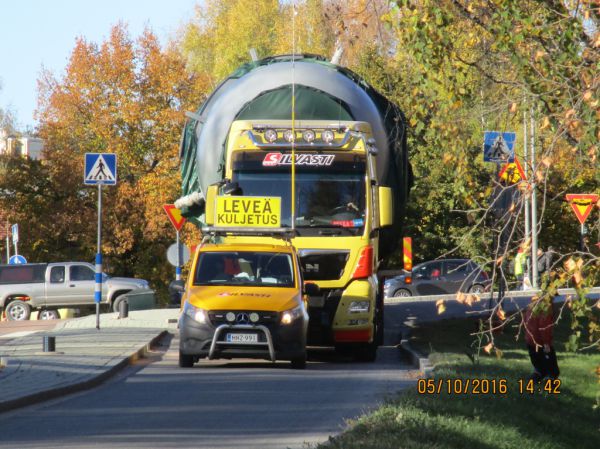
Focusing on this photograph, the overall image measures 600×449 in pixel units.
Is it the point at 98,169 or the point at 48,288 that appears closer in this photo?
the point at 98,169

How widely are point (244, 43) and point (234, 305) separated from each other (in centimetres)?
5001

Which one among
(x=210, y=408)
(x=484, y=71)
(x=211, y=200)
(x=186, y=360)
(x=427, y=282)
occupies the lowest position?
(x=210, y=408)

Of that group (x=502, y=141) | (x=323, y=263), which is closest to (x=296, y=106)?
(x=323, y=263)

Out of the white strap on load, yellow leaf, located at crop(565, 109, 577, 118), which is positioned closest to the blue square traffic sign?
yellow leaf, located at crop(565, 109, 577, 118)

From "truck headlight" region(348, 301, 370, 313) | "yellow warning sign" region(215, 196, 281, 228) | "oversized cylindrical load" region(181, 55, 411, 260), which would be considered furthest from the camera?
"oversized cylindrical load" region(181, 55, 411, 260)

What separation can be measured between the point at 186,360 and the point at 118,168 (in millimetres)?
37418

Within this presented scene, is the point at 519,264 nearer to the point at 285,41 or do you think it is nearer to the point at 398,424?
the point at 398,424

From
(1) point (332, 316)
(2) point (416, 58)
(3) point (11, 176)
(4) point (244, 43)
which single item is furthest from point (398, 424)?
(4) point (244, 43)

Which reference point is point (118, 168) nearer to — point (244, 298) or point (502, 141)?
point (244, 298)

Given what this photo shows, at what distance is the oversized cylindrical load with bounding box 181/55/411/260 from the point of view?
1945cm

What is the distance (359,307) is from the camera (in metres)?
18.1

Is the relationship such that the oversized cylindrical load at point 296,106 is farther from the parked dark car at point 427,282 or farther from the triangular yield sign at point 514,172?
the parked dark car at point 427,282

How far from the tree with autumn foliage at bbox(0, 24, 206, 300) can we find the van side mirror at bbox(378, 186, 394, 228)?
33563mm
